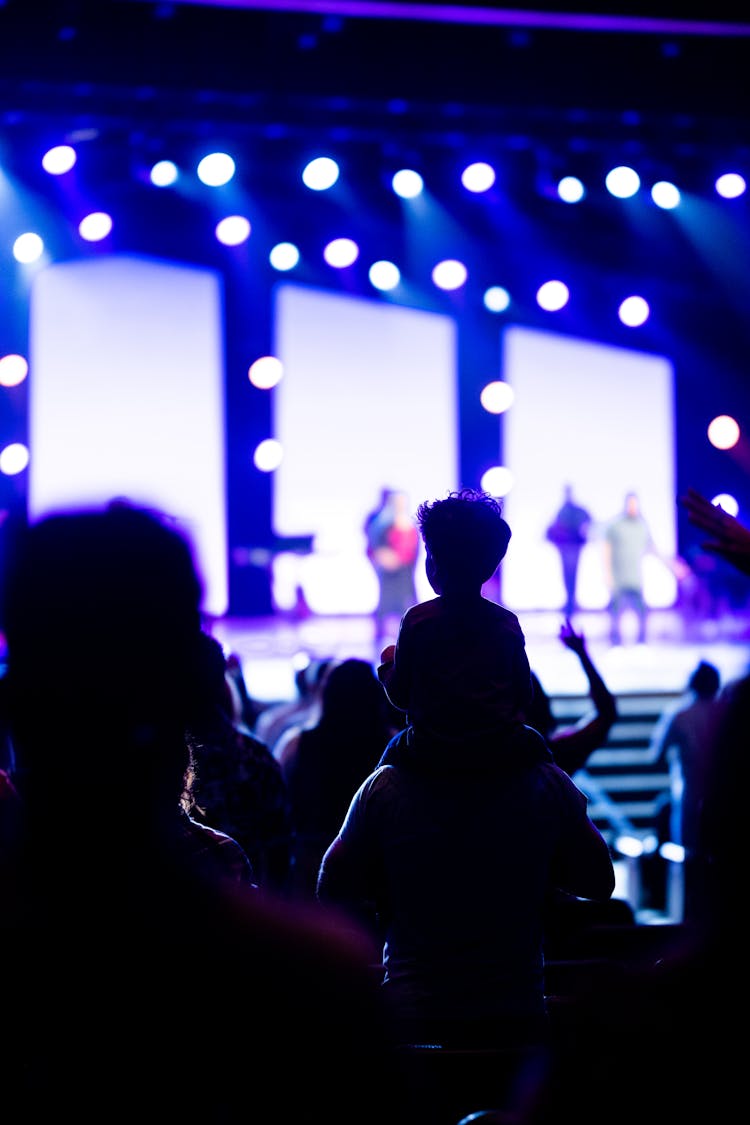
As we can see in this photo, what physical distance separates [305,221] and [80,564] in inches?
401

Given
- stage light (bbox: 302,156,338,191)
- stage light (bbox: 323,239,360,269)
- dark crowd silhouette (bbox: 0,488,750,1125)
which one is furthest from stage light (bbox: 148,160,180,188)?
dark crowd silhouette (bbox: 0,488,750,1125)

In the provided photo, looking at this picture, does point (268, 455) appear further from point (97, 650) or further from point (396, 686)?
point (97, 650)

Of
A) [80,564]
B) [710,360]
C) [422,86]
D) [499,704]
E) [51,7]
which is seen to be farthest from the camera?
[710,360]

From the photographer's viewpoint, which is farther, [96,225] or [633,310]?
[633,310]

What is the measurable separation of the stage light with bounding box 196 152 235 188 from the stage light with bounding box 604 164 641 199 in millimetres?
2934

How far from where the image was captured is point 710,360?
520 inches

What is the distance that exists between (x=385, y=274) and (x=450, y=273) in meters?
0.64

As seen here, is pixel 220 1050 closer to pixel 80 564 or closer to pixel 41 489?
pixel 80 564

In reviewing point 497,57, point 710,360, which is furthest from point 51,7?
point 710,360

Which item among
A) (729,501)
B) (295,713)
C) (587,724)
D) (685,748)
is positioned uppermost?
(729,501)

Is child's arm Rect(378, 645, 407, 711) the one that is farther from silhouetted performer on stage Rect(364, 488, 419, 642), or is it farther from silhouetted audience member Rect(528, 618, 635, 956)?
silhouetted performer on stage Rect(364, 488, 419, 642)

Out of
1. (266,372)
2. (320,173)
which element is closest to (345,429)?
(266,372)

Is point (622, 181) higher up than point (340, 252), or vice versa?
point (622, 181)

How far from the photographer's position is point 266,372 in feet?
37.5
